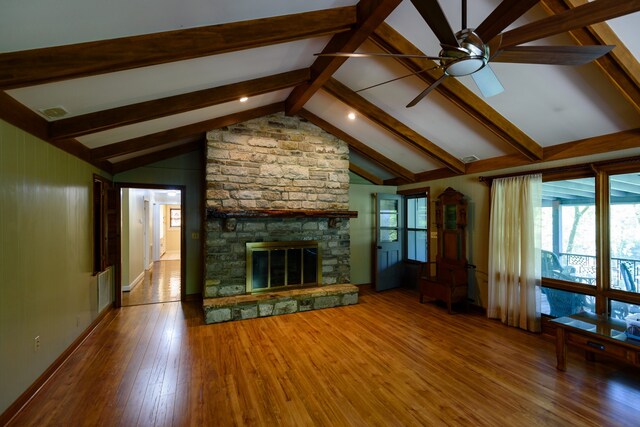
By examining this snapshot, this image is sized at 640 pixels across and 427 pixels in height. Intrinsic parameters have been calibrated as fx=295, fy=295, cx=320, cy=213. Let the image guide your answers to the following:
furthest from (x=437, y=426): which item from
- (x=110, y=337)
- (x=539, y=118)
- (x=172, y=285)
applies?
(x=172, y=285)

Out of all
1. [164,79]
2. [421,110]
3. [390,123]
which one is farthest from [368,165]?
[164,79]

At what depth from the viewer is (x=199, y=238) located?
5.55 m

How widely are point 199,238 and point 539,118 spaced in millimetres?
5489

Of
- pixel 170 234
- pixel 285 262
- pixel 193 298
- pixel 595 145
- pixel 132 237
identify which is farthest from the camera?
pixel 170 234

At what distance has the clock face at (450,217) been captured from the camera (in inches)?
202

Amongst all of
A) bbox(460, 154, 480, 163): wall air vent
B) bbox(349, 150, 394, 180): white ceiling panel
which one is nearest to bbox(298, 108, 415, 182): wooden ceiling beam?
bbox(349, 150, 394, 180): white ceiling panel

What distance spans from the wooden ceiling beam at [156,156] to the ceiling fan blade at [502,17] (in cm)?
467

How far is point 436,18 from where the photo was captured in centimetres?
162

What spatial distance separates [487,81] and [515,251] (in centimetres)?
270

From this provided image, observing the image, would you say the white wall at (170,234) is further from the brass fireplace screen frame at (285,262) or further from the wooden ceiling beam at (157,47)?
the wooden ceiling beam at (157,47)

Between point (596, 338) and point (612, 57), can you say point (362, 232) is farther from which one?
point (612, 57)

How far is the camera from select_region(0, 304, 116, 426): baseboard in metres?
2.17

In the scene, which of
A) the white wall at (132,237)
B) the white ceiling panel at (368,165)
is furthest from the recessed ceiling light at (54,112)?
the white ceiling panel at (368,165)

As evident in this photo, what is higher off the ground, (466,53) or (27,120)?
(466,53)
